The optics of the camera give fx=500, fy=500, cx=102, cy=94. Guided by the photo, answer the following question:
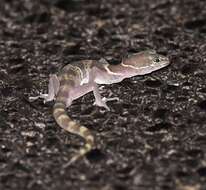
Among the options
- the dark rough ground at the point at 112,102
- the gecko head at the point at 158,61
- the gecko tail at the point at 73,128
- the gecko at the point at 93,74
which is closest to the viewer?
the dark rough ground at the point at 112,102

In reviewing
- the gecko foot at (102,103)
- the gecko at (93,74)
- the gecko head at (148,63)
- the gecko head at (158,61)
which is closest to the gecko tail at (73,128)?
the gecko at (93,74)

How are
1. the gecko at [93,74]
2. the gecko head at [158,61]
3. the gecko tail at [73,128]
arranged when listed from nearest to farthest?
1. the gecko tail at [73,128]
2. the gecko at [93,74]
3. the gecko head at [158,61]

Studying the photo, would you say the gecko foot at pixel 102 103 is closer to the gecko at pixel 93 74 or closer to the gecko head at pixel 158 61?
the gecko at pixel 93 74

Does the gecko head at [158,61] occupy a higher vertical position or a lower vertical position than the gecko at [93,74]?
higher

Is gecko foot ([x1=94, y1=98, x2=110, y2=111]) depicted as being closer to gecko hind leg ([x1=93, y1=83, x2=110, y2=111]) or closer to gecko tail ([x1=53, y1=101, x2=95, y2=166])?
gecko hind leg ([x1=93, y1=83, x2=110, y2=111])

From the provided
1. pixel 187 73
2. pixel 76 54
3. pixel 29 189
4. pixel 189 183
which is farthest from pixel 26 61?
pixel 189 183

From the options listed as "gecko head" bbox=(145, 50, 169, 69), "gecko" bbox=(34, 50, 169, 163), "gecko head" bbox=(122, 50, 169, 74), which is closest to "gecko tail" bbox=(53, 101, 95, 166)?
"gecko" bbox=(34, 50, 169, 163)

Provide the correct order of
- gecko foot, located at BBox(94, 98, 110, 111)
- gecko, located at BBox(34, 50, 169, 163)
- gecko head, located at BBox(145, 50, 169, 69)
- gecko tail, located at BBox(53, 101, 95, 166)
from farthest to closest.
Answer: gecko head, located at BBox(145, 50, 169, 69)
gecko, located at BBox(34, 50, 169, 163)
gecko foot, located at BBox(94, 98, 110, 111)
gecko tail, located at BBox(53, 101, 95, 166)

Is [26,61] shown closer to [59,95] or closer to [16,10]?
[59,95]
